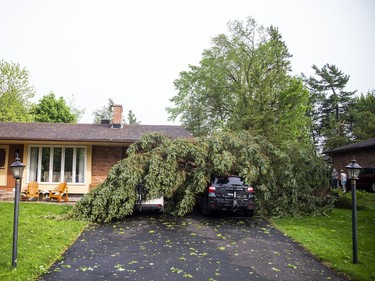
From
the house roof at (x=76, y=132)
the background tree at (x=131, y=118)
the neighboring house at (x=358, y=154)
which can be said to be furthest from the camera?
the background tree at (x=131, y=118)

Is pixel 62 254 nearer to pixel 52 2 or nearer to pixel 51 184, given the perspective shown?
pixel 51 184

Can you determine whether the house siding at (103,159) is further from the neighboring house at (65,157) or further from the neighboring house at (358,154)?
the neighboring house at (358,154)

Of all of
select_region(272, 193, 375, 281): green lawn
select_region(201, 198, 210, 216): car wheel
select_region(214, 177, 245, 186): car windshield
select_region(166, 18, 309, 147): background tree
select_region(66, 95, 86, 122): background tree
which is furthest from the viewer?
select_region(66, 95, 86, 122): background tree

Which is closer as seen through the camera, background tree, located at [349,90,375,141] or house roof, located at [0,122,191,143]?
house roof, located at [0,122,191,143]

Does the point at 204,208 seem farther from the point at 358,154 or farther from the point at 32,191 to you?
the point at 358,154

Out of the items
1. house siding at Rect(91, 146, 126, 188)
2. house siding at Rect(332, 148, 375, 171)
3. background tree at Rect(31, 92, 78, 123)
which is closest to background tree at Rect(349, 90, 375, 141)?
house siding at Rect(332, 148, 375, 171)

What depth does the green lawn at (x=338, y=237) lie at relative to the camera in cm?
618

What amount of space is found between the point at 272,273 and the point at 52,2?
1430cm

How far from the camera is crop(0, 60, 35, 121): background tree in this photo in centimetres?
3206

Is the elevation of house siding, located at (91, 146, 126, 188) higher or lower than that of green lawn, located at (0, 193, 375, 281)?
higher

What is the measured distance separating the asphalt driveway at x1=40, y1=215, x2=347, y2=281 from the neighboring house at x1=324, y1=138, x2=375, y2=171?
15.5m

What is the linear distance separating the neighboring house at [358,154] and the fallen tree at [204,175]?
10115mm

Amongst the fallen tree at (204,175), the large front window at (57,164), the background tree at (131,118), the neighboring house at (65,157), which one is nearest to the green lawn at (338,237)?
the fallen tree at (204,175)

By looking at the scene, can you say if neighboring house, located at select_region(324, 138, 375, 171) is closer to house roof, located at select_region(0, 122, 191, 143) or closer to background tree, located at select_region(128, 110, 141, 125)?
house roof, located at select_region(0, 122, 191, 143)
